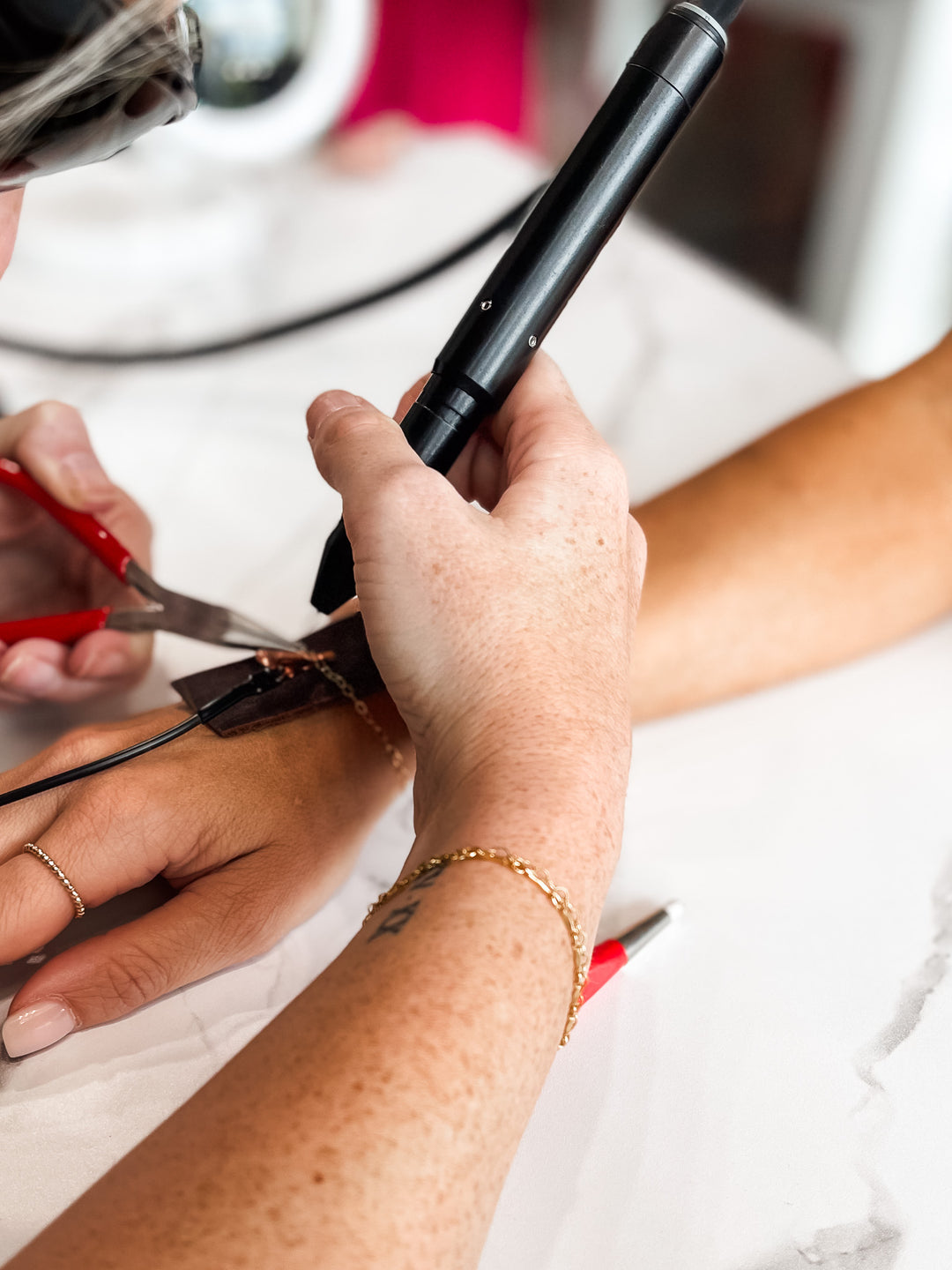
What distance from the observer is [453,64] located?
4.91ft

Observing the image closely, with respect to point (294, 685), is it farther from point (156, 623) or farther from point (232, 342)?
point (232, 342)

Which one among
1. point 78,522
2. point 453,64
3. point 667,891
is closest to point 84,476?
point 78,522

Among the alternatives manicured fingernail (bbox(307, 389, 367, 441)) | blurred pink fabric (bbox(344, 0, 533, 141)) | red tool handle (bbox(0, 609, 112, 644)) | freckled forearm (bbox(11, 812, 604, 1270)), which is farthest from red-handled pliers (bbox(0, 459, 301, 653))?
blurred pink fabric (bbox(344, 0, 533, 141))

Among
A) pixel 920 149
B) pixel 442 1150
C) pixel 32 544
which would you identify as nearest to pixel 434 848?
pixel 442 1150

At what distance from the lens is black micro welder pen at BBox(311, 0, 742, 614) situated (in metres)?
0.39

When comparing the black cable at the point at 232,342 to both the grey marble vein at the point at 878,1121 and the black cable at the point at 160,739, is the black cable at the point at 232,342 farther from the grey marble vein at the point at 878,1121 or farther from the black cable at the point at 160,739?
the grey marble vein at the point at 878,1121

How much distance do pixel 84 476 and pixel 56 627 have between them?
110 millimetres

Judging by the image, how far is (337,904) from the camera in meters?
0.43

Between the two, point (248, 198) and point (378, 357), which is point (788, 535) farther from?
point (248, 198)

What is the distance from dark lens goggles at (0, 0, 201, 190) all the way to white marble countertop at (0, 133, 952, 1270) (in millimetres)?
251

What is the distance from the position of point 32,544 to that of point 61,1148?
34 centimetres

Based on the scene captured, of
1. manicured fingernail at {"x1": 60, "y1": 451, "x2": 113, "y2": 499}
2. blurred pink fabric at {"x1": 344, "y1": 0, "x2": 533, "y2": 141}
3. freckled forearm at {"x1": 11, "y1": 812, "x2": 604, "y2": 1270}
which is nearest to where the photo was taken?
freckled forearm at {"x1": 11, "y1": 812, "x2": 604, "y2": 1270}

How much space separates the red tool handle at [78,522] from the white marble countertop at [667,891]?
2.1 inches

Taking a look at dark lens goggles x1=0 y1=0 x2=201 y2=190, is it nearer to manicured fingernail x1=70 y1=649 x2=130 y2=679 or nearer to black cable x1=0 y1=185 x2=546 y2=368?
manicured fingernail x1=70 y1=649 x2=130 y2=679
